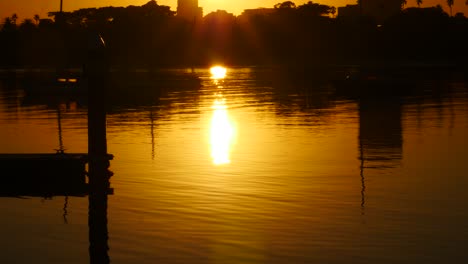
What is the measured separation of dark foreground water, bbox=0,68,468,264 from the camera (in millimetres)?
18500

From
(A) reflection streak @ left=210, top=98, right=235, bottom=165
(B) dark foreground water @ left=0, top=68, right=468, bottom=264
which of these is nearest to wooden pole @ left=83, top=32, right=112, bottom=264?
A: (B) dark foreground water @ left=0, top=68, right=468, bottom=264

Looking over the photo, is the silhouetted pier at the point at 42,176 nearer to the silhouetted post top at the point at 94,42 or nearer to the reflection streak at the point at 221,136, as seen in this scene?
the silhouetted post top at the point at 94,42

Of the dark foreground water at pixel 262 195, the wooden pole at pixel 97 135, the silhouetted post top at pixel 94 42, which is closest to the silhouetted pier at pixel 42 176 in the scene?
the dark foreground water at pixel 262 195

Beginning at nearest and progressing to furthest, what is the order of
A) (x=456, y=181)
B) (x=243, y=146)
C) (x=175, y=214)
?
(x=175, y=214), (x=456, y=181), (x=243, y=146)

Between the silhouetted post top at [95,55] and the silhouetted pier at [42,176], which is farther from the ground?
the silhouetted post top at [95,55]

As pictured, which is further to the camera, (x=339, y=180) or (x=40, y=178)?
(x=339, y=180)

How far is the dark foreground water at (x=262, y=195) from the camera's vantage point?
728 inches

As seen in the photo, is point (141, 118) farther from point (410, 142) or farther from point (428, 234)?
point (428, 234)

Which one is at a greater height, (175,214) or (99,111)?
(99,111)

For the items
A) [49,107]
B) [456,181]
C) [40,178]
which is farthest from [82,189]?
[49,107]

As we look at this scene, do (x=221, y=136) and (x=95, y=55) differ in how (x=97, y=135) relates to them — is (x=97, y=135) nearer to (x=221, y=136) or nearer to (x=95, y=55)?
(x=95, y=55)

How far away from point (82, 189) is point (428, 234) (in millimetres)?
8901

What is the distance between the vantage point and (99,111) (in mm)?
20031

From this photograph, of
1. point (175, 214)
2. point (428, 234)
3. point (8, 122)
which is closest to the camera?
point (428, 234)
